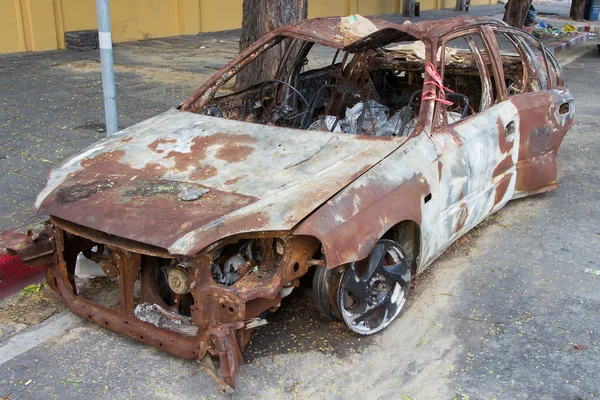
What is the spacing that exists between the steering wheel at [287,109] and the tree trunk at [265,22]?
250cm

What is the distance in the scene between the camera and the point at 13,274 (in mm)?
4102

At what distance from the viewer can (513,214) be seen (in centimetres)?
538

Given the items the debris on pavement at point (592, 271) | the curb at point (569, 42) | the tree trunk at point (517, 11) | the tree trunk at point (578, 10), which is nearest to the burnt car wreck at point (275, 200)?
the debris on pavement at point (592, 271)

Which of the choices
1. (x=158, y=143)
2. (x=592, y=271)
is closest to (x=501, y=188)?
(x=592, y=271)

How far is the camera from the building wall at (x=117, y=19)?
11.5 metres

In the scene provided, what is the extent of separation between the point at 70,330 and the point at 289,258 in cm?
153

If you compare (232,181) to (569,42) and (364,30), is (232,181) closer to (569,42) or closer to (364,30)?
(364,30)

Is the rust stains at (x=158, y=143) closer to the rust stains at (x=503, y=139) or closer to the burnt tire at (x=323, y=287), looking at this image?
the burnt tire at (x=323, y=287)

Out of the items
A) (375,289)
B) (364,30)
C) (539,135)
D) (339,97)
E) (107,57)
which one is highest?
(364,30)

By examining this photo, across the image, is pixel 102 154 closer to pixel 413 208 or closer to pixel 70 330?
pixel 70 330

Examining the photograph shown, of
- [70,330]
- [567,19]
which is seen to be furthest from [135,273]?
[567,19]

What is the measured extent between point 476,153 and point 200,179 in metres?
1.94

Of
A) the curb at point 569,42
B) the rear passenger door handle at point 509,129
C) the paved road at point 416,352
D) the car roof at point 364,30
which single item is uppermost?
the car roof at point 364,30

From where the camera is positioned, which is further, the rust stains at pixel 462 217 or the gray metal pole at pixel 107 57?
the gray metal pole at pixel 107 57
